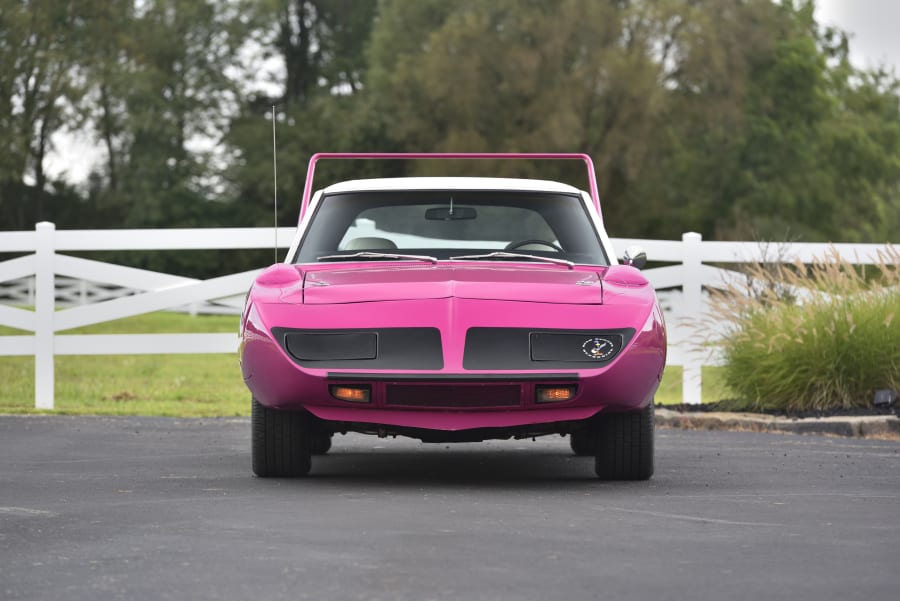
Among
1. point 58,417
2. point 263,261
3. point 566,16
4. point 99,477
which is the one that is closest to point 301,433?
point 99,477

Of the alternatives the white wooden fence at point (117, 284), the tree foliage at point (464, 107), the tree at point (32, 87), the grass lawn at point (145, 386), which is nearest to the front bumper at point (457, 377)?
the grass lawn at point (145, 386)

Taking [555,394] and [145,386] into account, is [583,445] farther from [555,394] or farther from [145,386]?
[145,386]

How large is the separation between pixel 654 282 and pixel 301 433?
6.59m

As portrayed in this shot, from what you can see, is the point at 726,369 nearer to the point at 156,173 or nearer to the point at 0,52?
the point at 0,52

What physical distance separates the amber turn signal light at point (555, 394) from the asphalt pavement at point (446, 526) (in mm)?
436

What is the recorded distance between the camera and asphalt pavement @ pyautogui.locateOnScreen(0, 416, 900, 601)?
4.95 m

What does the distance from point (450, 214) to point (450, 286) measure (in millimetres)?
1138

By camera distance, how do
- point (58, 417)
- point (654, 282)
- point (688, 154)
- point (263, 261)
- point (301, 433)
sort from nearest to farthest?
point (301, 433), point (58, 417), point (654, 282), point (263, 261), point (688, 154)

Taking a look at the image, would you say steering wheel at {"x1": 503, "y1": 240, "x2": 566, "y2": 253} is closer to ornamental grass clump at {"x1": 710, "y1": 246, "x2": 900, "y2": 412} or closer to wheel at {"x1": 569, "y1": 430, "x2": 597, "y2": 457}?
wheel at {"x1": 569, "y1": 430, "x2": 597, "y2": 457}

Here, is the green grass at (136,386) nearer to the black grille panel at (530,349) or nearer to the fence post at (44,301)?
the fence post at (44,301)

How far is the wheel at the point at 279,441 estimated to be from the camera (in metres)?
7.80

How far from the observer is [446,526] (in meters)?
6.17

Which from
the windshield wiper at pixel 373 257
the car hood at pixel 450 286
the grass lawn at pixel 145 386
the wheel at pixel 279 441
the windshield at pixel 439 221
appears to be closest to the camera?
the car hood at pixel 450 286

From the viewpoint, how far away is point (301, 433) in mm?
7840
